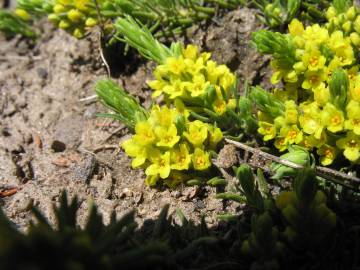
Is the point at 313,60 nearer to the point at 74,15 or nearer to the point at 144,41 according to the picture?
the point at 144,41

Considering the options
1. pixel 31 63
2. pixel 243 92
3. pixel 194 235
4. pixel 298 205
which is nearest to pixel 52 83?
pixel 31 63

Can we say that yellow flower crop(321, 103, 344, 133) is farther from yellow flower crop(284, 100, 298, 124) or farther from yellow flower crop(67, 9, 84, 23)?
yellow flower crop(67, 9, 84, 23)

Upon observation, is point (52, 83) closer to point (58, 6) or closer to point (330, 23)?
point (58, 6)

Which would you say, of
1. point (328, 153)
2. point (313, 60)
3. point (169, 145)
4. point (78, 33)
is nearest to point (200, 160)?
point (169, 145)

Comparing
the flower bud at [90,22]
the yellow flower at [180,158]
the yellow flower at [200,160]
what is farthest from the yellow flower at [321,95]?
the flower bud at [90,22]

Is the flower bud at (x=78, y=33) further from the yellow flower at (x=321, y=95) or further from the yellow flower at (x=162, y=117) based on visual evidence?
the yellow flower at (x=321, y=95)

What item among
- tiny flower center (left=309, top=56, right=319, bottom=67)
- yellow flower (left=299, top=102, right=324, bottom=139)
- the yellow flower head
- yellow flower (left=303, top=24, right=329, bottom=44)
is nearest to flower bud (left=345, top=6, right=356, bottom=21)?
yellow flower (left=303, top=24, right=329, bottom=44)

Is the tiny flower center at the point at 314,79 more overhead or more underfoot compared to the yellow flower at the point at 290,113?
more overhead
